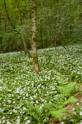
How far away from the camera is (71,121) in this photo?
8086 mm

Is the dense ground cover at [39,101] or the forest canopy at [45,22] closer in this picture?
the dense ground cover at [39,101]

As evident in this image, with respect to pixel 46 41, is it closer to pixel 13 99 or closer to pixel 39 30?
pixel 39 30

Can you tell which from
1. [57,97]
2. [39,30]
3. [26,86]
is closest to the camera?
[57,97]

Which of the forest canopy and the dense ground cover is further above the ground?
the dense ground cover

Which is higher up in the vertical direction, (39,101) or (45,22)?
(39,101)

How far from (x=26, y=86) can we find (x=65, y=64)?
311 inches

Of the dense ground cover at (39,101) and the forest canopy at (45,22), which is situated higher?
the dense ground cover at (39,101)

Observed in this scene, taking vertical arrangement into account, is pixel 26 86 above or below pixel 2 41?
above

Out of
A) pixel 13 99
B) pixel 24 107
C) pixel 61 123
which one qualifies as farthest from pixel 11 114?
pixel 61 123

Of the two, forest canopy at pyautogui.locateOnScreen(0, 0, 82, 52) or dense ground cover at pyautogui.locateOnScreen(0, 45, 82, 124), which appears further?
forest canopy at pyautogui.locateOnScreen(0, 0, 82, 52)

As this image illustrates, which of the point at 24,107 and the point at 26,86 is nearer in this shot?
the point at 24,107

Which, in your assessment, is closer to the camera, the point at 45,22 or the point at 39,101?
the point at 39,101

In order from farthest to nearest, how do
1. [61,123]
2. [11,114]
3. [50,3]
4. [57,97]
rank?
[50,3], [57,97], [11,114], [61,123]

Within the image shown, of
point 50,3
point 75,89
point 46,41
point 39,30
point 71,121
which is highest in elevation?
point 71,121
